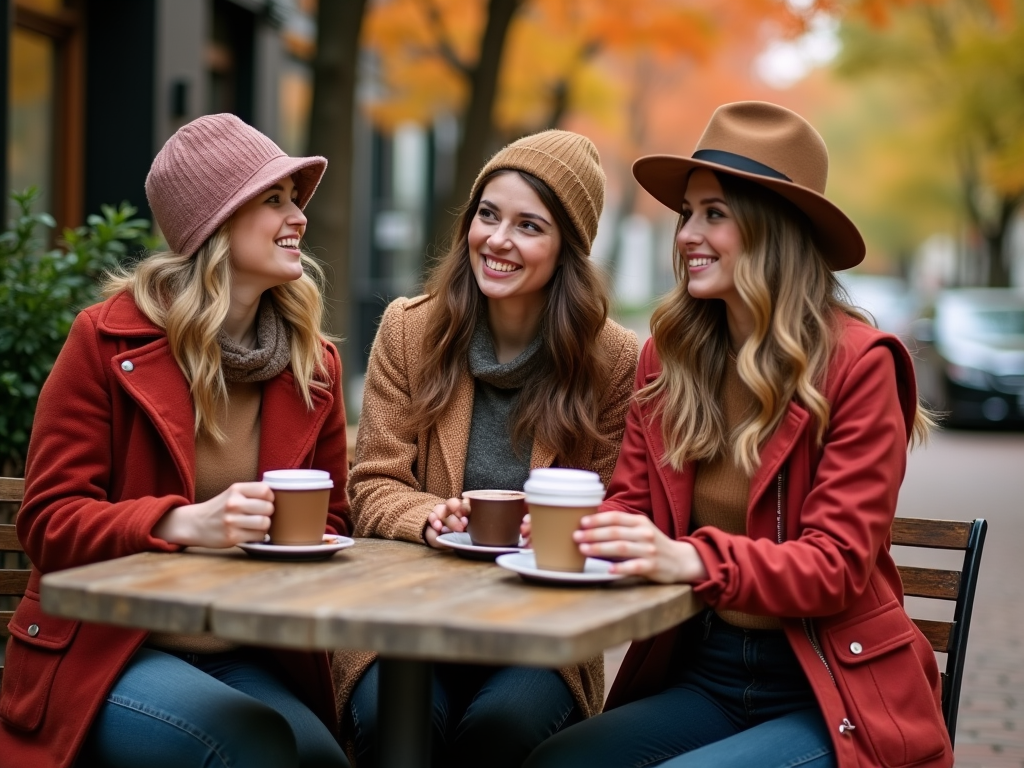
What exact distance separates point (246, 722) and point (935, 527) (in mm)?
1750

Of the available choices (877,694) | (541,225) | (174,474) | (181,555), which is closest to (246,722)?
(181,555)

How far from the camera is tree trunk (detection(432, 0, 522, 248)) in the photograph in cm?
1091

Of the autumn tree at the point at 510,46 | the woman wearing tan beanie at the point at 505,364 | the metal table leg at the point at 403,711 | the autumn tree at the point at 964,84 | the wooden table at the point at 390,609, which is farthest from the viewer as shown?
the autumn tree at the point at 964,84

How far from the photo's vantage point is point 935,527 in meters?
3.41

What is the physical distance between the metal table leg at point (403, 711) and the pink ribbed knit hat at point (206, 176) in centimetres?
123

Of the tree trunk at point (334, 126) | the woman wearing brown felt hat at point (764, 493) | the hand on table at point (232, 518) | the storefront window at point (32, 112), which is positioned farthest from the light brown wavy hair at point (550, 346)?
the storefront window at point (32, 112)

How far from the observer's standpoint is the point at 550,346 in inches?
148

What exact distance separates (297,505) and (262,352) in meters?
0.64

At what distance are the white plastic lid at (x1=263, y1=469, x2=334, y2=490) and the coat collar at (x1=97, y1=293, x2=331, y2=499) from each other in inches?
14.9

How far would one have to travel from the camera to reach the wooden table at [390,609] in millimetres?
2193

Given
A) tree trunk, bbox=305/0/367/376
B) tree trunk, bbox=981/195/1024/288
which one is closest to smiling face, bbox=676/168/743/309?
tree trunk, bbox=305/0/367/376

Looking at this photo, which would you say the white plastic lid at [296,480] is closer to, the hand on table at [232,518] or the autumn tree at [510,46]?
the hand on table at [232,518]

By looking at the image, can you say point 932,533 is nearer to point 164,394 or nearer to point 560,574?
point 560,574

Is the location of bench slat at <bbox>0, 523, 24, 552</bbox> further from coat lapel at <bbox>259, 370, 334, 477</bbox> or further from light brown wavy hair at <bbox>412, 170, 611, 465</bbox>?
light brown wavy hair at <bbox>412, 170, 611, 465</bbox>
